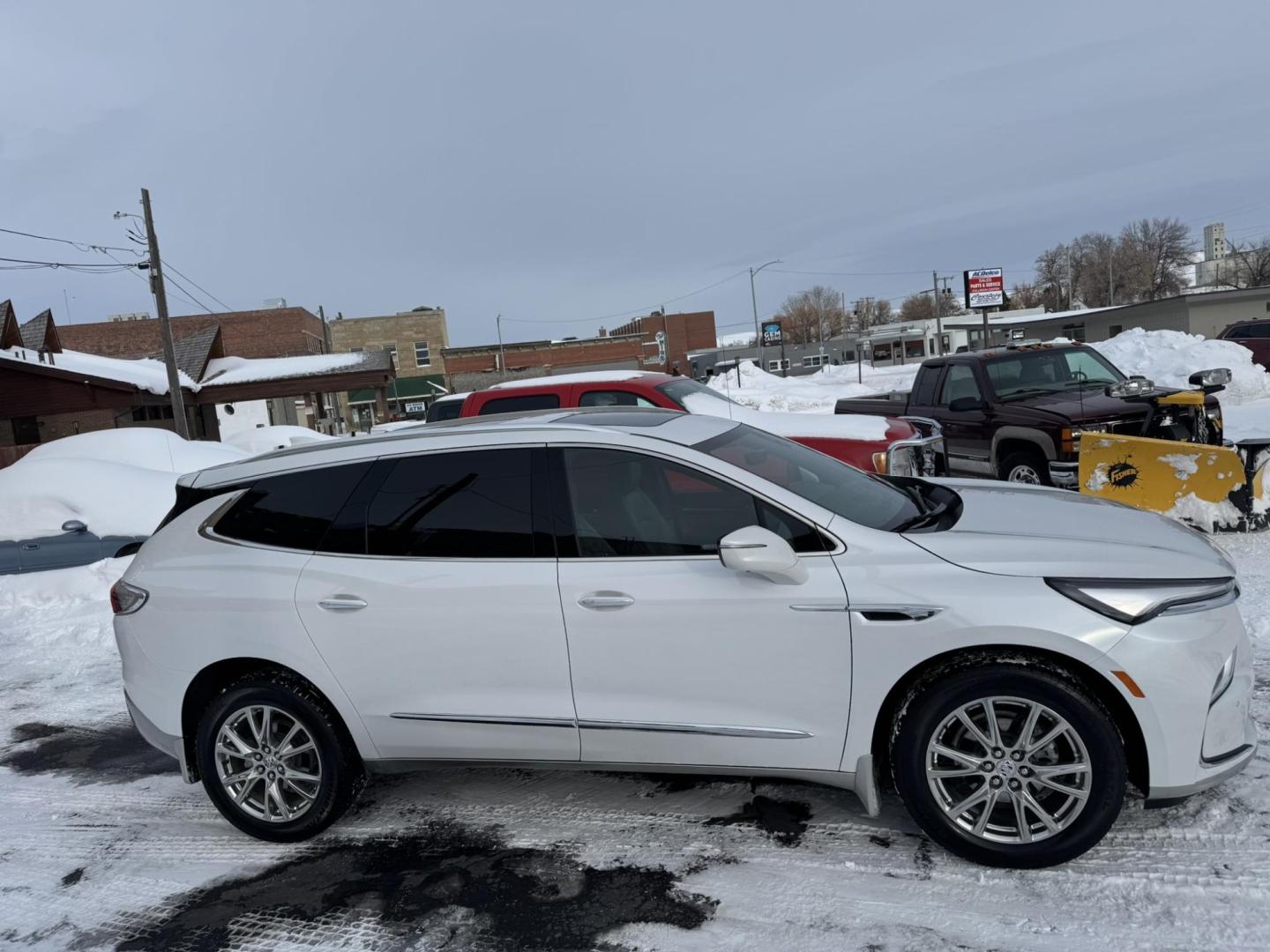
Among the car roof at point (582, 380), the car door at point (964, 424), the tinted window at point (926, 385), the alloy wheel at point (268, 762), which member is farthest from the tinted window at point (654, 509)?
the tinted window at point (926, 385)

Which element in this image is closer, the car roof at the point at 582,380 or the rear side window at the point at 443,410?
the car roof at the point at 582,380

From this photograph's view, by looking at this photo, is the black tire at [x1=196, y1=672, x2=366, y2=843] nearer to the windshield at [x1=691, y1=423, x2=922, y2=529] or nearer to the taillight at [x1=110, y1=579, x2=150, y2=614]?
the taillight at [x1=110, y1=579, x2=150, y2=614]

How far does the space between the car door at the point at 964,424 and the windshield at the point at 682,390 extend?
116 inches

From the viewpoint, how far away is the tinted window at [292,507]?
158 inches

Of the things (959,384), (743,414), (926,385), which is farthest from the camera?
(926,385)

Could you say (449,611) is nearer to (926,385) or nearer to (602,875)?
(602,875)

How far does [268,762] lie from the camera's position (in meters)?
4.01

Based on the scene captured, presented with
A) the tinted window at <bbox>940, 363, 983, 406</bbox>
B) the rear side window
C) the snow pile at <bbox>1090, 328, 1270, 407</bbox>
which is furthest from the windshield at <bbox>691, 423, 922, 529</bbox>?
the snow pile at <bbox>1090, 328, 1270, 407</bbox>

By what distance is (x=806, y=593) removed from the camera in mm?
3330

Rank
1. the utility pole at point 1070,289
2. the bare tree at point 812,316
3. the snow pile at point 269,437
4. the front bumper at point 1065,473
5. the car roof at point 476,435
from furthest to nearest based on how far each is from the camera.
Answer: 1. the bare tree at point 812,316
2. the utility pole at point 1070,289
3. the snow pile at point 269,437
4. the front bumper at point 1065,473
5. the car roof at point 476,435

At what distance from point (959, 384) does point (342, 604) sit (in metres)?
8.96

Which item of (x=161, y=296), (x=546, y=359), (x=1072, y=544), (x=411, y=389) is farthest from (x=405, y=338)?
(x=1072, y=544)

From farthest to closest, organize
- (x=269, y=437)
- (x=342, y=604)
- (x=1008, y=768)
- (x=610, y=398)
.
Answer: (x=269, y=437)
(x=610, y=398)
(x=342, y=604)
(x=1008, y=768)

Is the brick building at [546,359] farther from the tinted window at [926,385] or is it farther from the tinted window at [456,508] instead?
the tinted window at [456,508]
